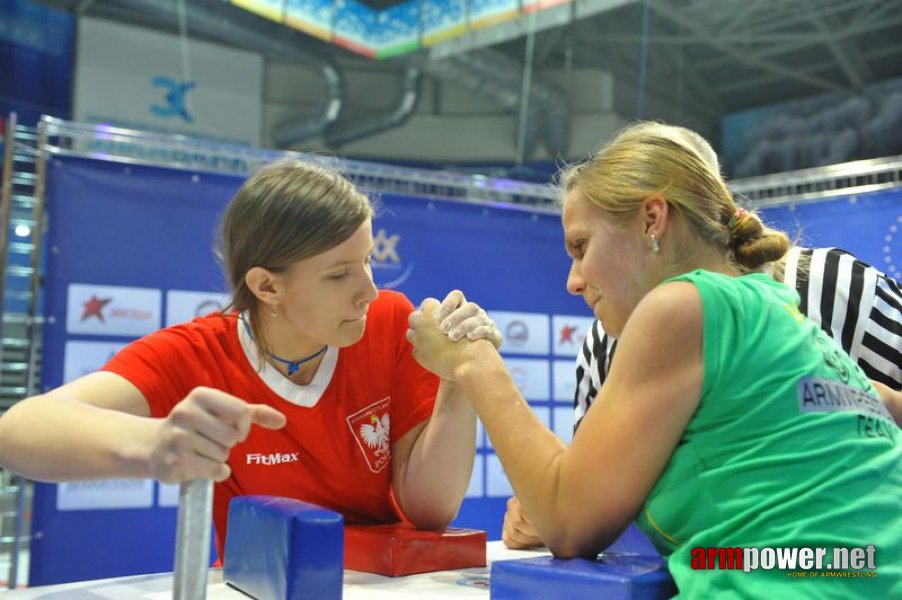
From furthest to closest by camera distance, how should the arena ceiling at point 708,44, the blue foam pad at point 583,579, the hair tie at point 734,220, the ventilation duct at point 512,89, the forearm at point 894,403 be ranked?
the ventilation duct at point 512,89 < the arena ceiling at point 708,44 < the forearm at point 894,403 < the hair tie at point 734,220 < the blue foam pad at point 583,579

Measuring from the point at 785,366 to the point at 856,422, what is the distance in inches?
4.1

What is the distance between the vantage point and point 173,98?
7.40 metres

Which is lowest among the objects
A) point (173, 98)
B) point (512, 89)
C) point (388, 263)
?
point (388, 263)

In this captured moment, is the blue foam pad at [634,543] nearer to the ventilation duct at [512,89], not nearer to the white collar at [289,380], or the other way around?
the white collar at [289,380]

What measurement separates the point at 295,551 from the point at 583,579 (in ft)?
1.05

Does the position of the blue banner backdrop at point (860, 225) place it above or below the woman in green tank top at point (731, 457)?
above

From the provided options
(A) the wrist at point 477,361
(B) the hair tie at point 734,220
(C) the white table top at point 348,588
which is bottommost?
(C) the white table top at point 348,588

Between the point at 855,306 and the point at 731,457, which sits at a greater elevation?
the point at 855,306

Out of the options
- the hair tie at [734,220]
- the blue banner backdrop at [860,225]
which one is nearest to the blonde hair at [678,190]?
the hair tie at [734,220]

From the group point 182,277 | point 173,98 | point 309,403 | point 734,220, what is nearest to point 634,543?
point 734,220

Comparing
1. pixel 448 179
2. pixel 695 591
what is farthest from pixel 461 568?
pixel 448 179

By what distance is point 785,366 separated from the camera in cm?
89

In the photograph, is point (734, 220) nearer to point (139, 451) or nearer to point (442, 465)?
point (442, 465)

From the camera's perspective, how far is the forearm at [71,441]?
0.88m
